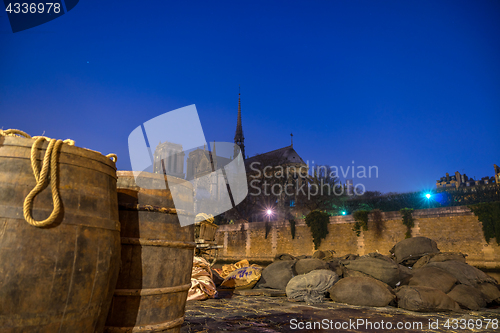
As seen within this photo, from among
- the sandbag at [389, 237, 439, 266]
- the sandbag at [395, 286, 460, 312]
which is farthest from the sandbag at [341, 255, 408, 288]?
the sandbag at [389, 237, 439, 266]

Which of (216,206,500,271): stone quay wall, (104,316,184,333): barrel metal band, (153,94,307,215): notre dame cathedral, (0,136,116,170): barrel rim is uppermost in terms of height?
(153,94,307,215): notre dame cathedral

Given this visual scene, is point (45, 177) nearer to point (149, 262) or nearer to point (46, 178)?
point (46, 178)

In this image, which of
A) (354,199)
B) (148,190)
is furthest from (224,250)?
(148,190)

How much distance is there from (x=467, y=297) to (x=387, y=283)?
1.57 m

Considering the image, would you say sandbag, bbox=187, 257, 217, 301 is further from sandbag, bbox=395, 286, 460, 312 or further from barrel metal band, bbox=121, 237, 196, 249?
barrel metal band, bbox=121, 237, 196, 249

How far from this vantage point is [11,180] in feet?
5.19

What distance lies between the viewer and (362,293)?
6.16m

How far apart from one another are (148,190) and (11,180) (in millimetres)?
948

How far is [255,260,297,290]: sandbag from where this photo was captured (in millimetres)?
8491

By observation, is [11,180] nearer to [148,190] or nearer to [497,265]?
[148,190]

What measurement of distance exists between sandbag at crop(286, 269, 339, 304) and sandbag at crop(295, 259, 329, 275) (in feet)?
3.85

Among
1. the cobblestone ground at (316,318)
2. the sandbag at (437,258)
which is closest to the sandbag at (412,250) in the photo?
the sandbag at (437,258)

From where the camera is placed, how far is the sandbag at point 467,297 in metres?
6.05

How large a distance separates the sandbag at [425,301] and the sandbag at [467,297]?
455 millimetres
